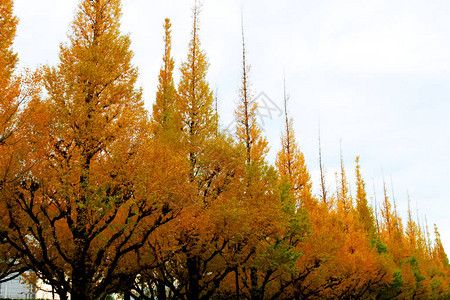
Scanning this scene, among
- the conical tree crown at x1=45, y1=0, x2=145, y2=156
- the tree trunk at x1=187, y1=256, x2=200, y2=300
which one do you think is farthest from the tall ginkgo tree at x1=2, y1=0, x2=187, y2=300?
the tree trunk at x1=187, y1=256, x2=200, y2=300

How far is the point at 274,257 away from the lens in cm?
1716

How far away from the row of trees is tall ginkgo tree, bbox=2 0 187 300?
45mm

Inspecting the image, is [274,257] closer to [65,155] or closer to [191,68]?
[65,155]

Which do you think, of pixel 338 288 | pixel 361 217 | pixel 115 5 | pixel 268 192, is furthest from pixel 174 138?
pixel 361 217

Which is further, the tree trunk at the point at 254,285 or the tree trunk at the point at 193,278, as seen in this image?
the tree trunk at the point at 254,285

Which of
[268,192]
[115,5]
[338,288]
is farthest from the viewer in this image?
[338,288]

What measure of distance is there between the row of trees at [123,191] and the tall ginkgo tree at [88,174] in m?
0.05

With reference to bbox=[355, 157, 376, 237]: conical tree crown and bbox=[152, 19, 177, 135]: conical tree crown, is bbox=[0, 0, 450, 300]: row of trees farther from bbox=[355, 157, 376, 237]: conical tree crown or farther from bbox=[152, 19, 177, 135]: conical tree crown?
bbox=[355, 157, 376, 237]: conical tree crown

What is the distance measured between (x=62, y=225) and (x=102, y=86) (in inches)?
200

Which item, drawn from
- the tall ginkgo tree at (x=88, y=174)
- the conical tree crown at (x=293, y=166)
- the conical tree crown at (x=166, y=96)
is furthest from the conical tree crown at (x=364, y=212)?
the tall ginkgo tree at (x=88, y=174)

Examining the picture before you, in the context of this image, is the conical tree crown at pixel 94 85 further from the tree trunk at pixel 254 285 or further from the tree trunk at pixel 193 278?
the tree trunk at pixel 254 285

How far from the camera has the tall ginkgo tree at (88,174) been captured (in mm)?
11602

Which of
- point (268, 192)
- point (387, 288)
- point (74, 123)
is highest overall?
point (74, 123)

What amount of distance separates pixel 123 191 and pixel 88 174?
1.19 meters
